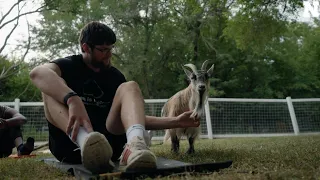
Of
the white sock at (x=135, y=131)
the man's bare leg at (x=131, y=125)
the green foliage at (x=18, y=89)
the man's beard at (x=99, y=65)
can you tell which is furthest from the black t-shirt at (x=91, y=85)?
the green foliage at (x=18, y=89)

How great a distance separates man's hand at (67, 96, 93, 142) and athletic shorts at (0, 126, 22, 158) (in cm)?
328

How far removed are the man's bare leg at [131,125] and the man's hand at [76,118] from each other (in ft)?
0.89

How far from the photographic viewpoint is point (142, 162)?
72.2 inches

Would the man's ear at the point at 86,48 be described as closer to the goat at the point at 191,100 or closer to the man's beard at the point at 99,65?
the man's beard at the point at 99,65

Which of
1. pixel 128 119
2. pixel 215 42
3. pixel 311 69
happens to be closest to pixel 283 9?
pixel 128 119

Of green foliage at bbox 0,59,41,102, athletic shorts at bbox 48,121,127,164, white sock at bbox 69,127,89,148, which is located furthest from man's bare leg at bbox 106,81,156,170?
green foliage at bbox 0,59,41,102

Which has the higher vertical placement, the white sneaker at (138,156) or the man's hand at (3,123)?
the man's hand at (3,123)

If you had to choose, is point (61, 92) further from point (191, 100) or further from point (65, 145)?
point (191, 100)

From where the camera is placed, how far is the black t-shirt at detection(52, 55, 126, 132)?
8.54 feet

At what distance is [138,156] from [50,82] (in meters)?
0.87

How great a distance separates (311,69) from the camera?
2222 cm

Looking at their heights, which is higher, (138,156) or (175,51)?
(175,51)

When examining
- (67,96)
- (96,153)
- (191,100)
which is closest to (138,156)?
(96,153)

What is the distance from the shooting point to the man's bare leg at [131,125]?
1.83 meters
